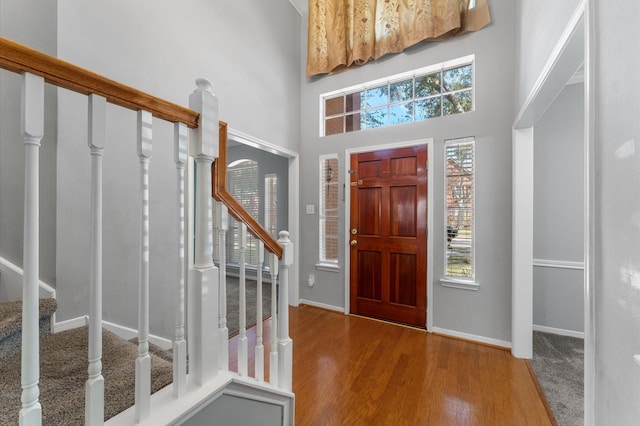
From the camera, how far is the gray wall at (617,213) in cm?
72

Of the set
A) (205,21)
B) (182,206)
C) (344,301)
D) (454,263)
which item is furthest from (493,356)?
(205,21)

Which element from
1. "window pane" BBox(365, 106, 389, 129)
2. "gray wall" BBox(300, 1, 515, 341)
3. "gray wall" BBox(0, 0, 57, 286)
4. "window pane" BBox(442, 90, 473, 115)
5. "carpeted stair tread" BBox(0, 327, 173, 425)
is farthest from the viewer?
"window pane" BBox(365, 106, 389, 129)

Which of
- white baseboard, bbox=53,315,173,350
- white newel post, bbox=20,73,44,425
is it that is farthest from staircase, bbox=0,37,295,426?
white baseboard, bbox=53,315,173,350

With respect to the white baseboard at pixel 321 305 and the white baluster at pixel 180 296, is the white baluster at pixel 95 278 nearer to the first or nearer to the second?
the white baluster at pixel 180 296

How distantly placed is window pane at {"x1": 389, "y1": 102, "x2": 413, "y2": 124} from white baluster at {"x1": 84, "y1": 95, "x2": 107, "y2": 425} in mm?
2879

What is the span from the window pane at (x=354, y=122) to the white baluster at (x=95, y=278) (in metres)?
2.92

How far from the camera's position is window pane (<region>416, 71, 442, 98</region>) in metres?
2.87

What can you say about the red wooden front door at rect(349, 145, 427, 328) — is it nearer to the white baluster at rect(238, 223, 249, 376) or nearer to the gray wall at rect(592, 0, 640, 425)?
the gray wall at rect(592, 0, 640, 425)

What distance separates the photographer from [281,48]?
130 inches

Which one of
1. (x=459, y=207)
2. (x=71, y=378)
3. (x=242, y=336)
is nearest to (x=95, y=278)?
(x=71, y=378)

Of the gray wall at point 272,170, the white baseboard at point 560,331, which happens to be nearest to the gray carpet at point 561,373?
the white baseboard at point 560,331

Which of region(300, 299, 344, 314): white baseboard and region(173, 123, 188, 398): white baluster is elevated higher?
region(173, 123, 188, 398): white baluster

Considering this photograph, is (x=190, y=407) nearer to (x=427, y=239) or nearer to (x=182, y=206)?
(x=182, y=206)

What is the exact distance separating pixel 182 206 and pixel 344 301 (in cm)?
276
